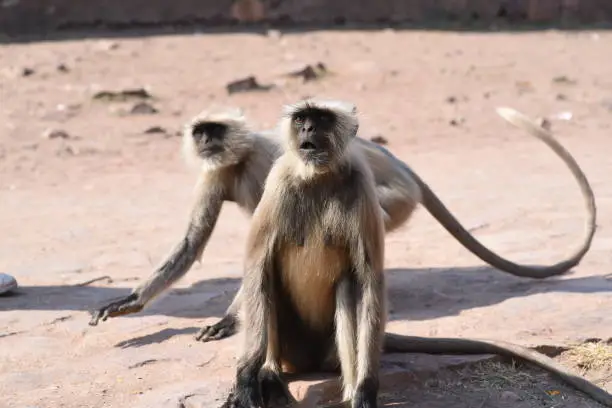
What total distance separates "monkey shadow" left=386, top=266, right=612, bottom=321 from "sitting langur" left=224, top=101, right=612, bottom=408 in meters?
1.22

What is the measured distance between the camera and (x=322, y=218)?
419 centimetres

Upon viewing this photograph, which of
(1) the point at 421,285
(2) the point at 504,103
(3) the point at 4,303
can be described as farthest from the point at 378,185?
(2) the point at 504,103

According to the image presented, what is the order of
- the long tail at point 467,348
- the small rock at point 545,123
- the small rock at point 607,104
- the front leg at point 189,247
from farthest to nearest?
the small rock at point 607,104 < the small rock at point 545,123 < the front leg at point 189,247 < the long tail at point 467,348

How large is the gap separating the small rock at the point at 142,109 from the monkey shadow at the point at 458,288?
5881 mm

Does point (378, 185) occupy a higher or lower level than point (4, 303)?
higher

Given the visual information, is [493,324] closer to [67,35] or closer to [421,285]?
[421,285]

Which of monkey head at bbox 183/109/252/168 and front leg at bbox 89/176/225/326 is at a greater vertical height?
monkey head at bbox 183/109/252/168

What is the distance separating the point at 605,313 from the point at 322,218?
1.78 metres

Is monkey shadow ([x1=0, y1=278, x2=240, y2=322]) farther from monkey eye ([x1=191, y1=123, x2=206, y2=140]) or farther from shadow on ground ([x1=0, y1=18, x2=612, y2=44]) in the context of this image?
shadow on ground ([x1=0, y1=18, x2=612, y2=44])

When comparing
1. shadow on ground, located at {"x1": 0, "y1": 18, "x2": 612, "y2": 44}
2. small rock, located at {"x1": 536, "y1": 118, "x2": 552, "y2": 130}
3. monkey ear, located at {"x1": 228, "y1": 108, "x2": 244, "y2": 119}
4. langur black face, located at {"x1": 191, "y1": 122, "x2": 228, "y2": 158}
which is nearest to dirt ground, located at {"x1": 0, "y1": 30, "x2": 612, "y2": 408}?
small rock, located at {"x1": 536, "y1": 118, "x2": 552, "y2": 130}

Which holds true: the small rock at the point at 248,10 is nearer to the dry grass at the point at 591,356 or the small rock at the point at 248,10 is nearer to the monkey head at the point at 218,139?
the monkey head at the point at 218,139

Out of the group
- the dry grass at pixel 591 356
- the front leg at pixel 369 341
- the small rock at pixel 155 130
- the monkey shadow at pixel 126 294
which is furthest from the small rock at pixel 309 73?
the front leg at pixel 369 341

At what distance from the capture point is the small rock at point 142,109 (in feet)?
38.1

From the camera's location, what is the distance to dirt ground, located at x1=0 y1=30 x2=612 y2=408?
180 inches
